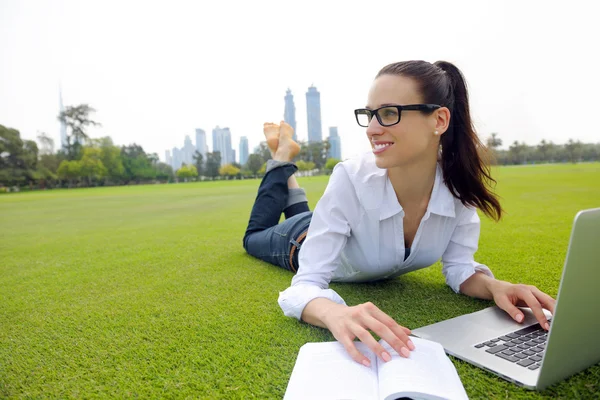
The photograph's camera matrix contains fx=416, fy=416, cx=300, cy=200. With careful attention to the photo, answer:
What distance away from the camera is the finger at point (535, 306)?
4.60ft

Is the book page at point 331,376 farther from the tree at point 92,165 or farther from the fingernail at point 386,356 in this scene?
the tree at point 92,165

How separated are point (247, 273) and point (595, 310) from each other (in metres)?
1.99

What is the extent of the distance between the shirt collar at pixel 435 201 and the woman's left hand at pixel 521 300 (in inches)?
15.2

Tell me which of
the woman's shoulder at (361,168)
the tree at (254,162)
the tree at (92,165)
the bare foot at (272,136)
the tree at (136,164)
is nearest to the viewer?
the woman's shoulder at (361,168)

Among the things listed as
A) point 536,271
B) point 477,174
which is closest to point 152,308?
point 477,174

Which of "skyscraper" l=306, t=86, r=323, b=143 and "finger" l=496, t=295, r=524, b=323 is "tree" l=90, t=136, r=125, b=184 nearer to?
"skyscraper" l=306, t=86, r=323, b=143

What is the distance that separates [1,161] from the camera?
115ft

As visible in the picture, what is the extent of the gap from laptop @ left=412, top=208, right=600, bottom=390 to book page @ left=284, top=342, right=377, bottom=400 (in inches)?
14.3

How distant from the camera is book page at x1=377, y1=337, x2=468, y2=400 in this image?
0.90 metres

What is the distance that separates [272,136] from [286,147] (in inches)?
6.6

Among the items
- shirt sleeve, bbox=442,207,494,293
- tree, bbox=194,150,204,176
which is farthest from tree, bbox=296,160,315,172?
shirt sleeve, bbox=442,207,494,293

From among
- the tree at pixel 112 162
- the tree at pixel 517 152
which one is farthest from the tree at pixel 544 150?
the tree at pixel 112 162

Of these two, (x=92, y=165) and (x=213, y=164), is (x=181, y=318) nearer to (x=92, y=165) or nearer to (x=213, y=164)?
(x=92, y=165)

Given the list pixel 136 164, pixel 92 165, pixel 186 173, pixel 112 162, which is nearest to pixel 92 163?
pixel 92 165
